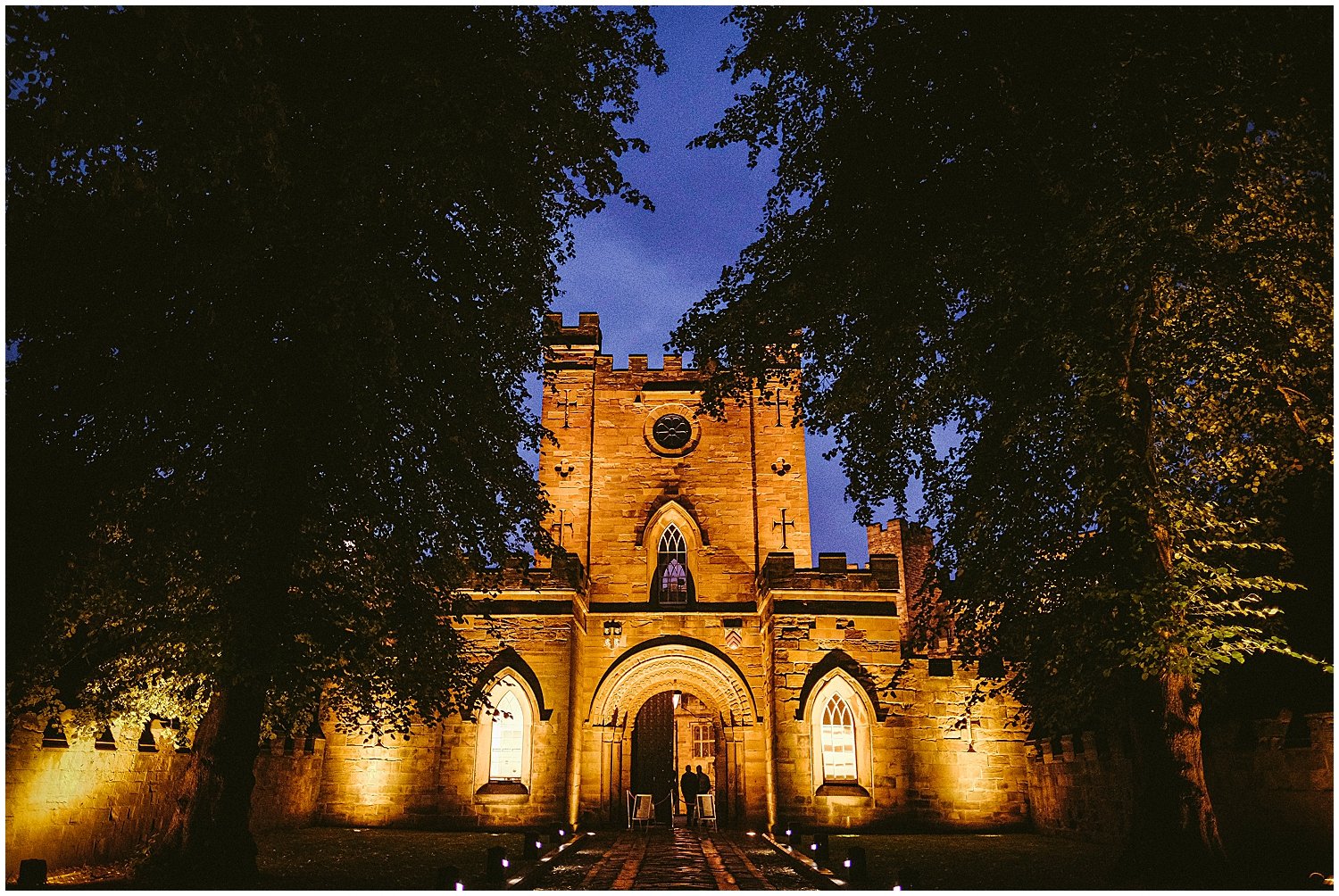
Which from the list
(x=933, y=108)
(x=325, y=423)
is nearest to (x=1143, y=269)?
(x=933, y=108)

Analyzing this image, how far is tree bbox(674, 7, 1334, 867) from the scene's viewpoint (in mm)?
8312

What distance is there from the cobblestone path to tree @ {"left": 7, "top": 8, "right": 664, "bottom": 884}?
3.17 meters

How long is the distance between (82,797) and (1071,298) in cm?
1322

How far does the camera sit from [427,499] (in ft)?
35.5

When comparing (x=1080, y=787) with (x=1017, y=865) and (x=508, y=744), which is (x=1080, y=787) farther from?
(x=508, y=744)

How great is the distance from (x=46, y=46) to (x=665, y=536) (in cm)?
1856

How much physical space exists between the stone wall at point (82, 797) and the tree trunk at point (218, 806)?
421 mm

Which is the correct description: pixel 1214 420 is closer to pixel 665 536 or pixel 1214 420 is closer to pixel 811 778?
pixel 811 778

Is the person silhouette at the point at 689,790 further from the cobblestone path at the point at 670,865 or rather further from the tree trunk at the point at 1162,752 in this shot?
the tree trunk at the point at 1162,752

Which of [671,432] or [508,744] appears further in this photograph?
[671,432]

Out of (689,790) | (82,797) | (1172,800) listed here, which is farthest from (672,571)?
(1172,800)

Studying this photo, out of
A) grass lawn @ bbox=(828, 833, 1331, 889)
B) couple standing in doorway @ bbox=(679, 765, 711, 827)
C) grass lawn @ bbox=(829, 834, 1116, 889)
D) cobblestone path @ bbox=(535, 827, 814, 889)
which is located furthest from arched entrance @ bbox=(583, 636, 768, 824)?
grass lawn @ bbox=(828, 833, 1331, 889)

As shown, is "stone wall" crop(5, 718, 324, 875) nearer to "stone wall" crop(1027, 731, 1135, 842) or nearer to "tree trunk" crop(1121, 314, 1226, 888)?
"tree trunk" crop(1121, 314, 1226, 888)

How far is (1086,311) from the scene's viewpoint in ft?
30.2
